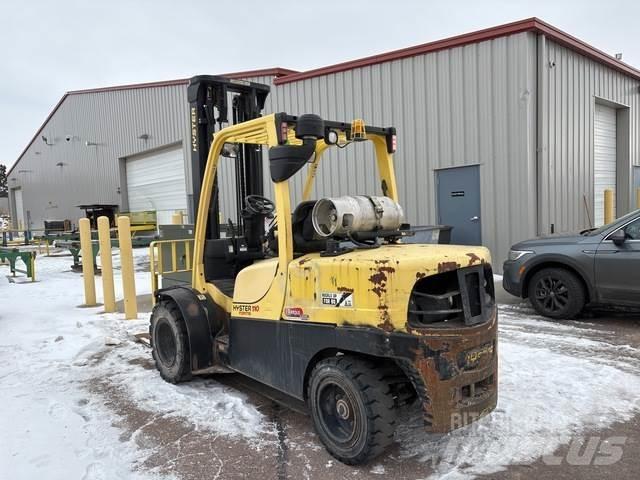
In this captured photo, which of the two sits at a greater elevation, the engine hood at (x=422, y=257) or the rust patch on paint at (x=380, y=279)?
the engine hood at (x=422, y=257)

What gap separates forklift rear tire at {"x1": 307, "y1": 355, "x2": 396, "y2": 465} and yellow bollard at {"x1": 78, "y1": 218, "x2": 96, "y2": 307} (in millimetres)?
6439

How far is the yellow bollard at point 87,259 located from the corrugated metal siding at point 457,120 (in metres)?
7.11

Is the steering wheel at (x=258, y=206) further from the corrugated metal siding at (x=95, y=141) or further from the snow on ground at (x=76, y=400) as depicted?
the corrugated metal siding at (x=95, y=141)

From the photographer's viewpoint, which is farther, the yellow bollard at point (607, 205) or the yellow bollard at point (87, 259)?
the yellow bollard at point (607, 205)

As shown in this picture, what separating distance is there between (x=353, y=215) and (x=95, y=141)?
2766 cm

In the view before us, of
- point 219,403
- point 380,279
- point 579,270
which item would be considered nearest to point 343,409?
point 380,279

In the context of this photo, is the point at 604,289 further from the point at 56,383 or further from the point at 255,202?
the point at 56,383

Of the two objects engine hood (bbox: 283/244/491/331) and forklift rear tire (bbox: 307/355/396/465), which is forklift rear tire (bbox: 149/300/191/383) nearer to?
engine hood (bbox: 283/244/491/331)

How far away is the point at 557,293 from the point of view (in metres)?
7.02

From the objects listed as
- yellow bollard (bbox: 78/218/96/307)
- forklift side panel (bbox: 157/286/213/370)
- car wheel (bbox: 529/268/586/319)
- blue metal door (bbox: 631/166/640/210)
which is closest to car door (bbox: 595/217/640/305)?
car wheel (bbox: 529/268/586/319)

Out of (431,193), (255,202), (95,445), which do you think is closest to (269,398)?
Result: (95,445)

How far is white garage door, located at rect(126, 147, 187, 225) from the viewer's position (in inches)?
869

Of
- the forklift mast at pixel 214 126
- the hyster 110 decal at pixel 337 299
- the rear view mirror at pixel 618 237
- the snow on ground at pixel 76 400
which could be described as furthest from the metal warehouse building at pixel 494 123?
the hyster 110 decal at pixel 337 299

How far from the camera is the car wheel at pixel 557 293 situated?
22.4 feet
